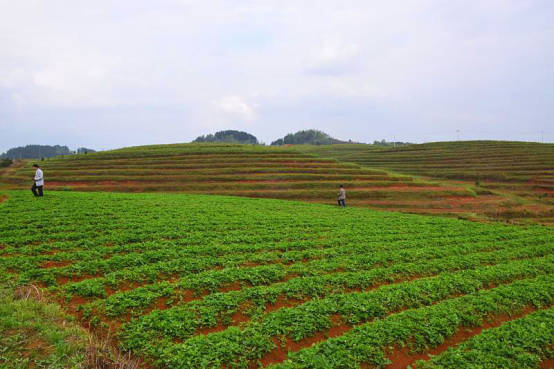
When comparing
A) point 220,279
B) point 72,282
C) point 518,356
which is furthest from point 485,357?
point 72,282

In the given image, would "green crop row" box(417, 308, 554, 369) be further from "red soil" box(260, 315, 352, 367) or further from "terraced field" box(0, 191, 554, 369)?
"red soil" box(260, 315, 352, 367)

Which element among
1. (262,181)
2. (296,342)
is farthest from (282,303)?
(262,181)

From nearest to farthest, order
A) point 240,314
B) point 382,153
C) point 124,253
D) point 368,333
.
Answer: point 368,333
point 240,314
point 124,253
point 382,153

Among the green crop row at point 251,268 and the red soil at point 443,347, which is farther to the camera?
the green crop row at point 251,268

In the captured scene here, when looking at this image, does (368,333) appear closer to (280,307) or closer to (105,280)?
(280,307)

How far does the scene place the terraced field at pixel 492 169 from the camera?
134 ft

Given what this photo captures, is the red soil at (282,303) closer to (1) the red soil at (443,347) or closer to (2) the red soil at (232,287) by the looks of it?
(2) the red soil at (232,287)

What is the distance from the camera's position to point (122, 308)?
8.59m

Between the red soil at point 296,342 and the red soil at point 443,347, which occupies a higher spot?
the red soil at point 296,342

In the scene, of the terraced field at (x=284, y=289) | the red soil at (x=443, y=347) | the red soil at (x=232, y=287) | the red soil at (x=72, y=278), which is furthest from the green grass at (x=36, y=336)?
the red soil at (x=443, y=347)

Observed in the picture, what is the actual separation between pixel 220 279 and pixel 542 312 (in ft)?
35.5

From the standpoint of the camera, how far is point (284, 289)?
33.9 ft

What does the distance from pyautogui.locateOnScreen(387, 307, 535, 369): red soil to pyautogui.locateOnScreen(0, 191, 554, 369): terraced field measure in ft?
0.11

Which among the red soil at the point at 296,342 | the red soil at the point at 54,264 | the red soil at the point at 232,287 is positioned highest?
the red soil at the point at 54,264
